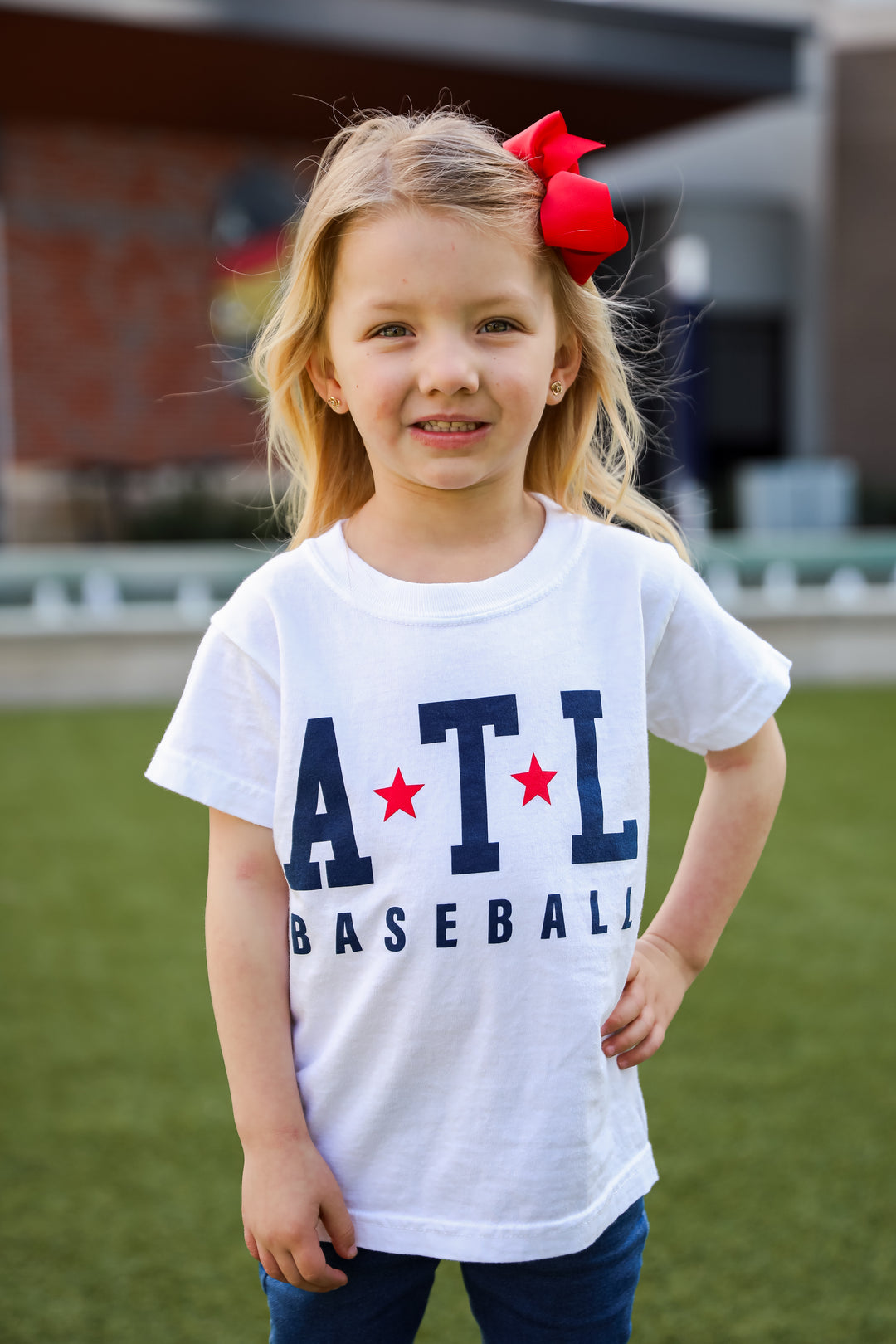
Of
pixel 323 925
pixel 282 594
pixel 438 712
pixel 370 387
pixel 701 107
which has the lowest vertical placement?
pixel 323 925

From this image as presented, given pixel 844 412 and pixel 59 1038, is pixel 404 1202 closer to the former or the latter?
pixel 59 1038

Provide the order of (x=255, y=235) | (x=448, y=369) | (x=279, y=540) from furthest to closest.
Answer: (x=255, y=235)
(x=279, y=540)
(x=448, y=369)

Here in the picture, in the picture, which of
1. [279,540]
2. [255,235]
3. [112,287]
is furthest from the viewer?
[255,235]

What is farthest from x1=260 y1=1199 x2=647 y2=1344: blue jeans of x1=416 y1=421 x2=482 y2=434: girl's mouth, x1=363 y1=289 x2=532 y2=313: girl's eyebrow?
x1=363 y1=289 x2=532 y2=313: girl's eyebrow

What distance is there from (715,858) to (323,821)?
16.4 inches

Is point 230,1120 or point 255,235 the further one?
point 255,235

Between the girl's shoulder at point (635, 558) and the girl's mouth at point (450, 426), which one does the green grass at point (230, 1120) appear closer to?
the girl's shoulder at point (635, 558)

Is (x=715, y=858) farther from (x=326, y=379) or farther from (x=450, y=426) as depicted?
(x=326, y=379)

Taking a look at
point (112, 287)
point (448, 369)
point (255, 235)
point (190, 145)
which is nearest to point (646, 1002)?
point (448, 369)

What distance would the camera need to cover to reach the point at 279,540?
1.94m

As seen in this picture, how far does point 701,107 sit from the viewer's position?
11633 millimetres

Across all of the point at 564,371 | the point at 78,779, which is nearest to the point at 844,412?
the point at 78,779

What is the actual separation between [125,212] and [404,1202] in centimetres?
1192

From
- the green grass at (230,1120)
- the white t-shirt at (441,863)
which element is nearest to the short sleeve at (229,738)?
the white t-shirt at (441,863)
